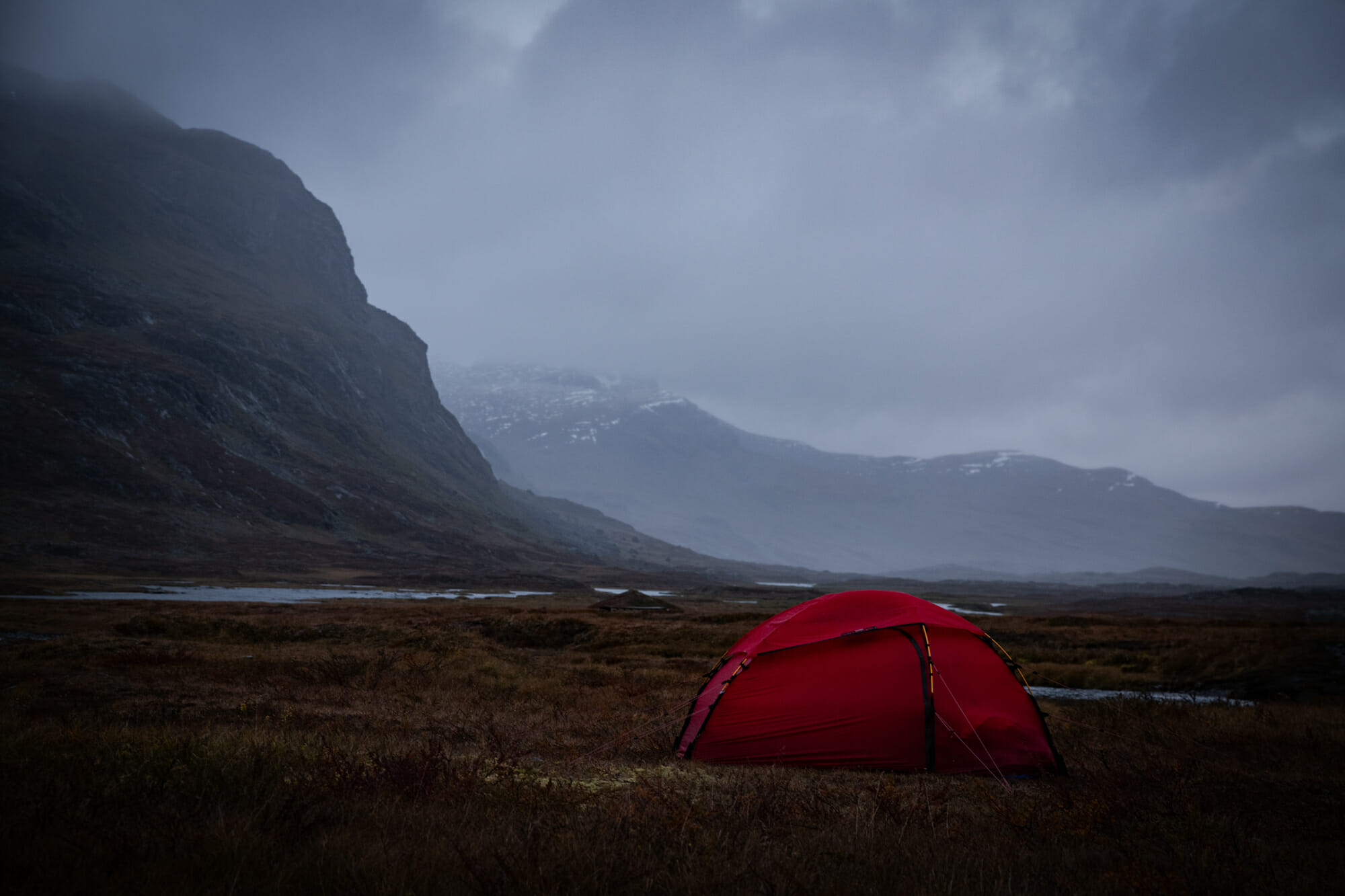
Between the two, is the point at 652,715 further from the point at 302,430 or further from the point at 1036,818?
the point at 302,430

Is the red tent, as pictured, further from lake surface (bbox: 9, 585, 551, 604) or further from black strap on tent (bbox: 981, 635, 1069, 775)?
lake surface (bbox: 9, 585, 551, 604)

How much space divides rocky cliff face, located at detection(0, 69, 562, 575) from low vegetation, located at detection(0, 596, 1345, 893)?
82658mm

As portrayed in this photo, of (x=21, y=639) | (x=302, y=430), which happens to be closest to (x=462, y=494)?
(x=302, y=430)

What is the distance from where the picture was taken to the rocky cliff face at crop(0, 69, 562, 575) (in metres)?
93.9

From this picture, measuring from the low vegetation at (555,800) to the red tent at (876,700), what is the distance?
590 millimetres

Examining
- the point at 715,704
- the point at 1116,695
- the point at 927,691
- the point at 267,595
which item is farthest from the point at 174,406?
the point at 927,691

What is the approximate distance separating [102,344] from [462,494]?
7946cm

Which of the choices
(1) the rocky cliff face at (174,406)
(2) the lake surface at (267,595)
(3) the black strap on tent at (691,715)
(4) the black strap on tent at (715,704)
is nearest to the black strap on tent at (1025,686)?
(4) the black strap on tent at (715,704)

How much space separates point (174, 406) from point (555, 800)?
459ft

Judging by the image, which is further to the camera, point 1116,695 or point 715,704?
point 1116,695

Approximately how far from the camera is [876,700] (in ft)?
33.8

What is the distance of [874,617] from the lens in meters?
→ 10.9

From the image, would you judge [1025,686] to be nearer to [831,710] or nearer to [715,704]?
[831,710]

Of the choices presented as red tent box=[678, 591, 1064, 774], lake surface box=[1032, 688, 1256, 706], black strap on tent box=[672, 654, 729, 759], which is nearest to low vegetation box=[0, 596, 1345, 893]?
black strap on tent box=[672, 654, 729, 759]
